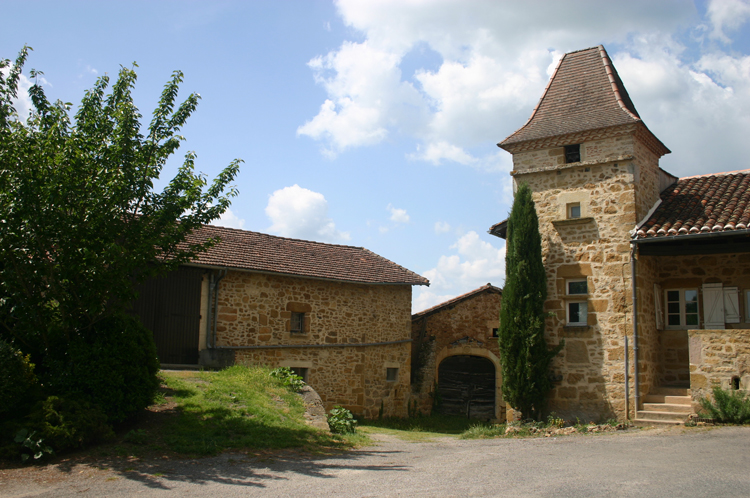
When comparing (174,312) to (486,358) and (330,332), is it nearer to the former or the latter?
(330,332)

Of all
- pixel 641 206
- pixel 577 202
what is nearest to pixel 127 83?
pixel 577 202

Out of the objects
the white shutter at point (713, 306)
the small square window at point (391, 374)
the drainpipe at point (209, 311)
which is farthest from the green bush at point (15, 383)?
the white shutter at point (713, 306)

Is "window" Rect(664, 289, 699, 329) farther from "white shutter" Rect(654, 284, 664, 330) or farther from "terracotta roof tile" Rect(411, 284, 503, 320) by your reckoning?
"terracotta roof tile" Rect(411, 284, 503, 320)

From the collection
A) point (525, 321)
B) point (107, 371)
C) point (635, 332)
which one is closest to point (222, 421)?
point (107, 371)

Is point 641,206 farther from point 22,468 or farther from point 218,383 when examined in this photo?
point 22,468

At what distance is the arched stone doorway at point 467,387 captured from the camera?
1906cm

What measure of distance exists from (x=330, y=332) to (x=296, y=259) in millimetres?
2344

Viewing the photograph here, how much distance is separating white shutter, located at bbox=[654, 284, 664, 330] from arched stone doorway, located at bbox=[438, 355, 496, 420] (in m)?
7.23

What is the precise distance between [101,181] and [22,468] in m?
3.92

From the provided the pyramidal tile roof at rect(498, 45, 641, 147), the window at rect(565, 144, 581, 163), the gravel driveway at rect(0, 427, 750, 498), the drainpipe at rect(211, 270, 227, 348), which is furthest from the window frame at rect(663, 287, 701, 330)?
the drainpipe at rect(211, 270, 227, 348)

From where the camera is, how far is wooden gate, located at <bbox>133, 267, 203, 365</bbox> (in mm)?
14250

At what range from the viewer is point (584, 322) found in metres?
12.4

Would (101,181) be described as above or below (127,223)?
above

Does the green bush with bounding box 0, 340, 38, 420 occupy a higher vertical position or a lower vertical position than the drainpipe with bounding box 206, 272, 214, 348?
lower
